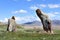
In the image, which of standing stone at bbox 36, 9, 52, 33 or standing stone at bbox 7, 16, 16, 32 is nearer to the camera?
standing stone at bbox 36, 9, 52, 33

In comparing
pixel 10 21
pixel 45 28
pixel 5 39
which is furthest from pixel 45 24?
pixel 5 39

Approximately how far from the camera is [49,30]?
34500 mm

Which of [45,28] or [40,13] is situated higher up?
[40,13]

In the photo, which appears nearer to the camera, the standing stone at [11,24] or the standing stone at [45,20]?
the standing stone at [45,20]

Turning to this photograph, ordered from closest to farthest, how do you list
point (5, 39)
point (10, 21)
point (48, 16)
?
point (5, 39) < point (48, 16) < point (10, 21)

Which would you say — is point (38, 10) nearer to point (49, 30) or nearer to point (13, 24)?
point (49, 30)

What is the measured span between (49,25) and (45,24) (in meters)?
0.60

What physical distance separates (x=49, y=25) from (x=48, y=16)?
1.33 meters

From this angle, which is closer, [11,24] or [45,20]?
[45,20]

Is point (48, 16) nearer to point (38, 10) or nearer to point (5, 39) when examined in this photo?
point (38, 10)

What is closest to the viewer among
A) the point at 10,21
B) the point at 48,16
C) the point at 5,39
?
the point at 5,39

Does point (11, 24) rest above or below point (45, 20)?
below

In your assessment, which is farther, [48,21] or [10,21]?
[10,21]

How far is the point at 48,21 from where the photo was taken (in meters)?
34.0
